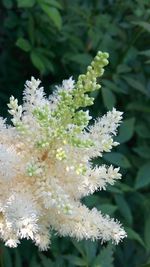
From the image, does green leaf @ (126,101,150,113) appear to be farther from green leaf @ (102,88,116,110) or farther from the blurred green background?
green leaf @ (102,88,116,110)

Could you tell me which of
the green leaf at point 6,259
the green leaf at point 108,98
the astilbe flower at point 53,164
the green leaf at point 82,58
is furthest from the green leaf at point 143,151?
the astilbe flower at point 53,164

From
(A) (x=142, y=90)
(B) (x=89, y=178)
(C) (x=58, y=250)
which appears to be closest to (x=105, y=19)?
(A) (x=142, y=90)

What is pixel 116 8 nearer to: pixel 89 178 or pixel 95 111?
pixel 95 111

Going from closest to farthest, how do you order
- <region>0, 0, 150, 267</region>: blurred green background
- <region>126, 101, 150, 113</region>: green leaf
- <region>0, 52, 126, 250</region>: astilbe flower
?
<region>0, 52, 126, 250</region>: astilbe flower → <region>0, 0, 150, 267</region>: blurred green background → <region>126, 101, 150, 113</region>: green leaf

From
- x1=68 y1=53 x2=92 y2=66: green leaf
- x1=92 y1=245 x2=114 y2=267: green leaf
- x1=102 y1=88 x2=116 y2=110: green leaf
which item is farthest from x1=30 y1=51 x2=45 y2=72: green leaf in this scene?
x1=92 y1=245 x2=114 y2=267: green leaf

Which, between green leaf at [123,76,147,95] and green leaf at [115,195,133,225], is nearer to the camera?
green leaf at [115,195,133,225]

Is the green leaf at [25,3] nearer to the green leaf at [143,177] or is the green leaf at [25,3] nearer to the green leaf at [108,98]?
the green leaf at [108,98]
